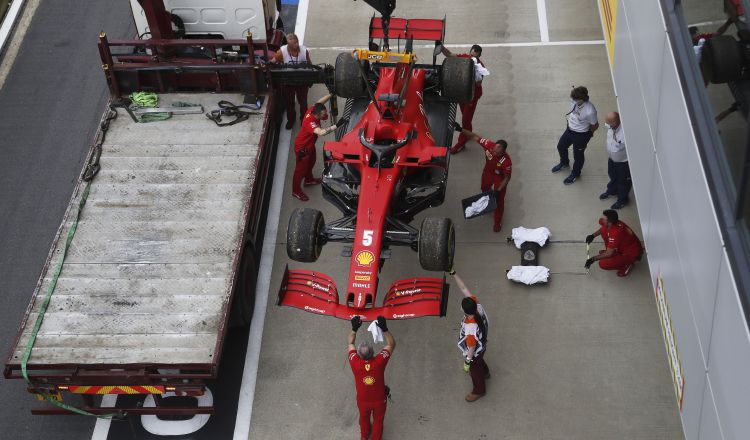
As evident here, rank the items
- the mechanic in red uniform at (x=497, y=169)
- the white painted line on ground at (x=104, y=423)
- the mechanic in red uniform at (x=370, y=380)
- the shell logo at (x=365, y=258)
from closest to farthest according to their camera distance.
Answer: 1. the mechanic in red uniform at (x=370, y=380)
2. the shell logo at (x=365, y=258)
3. the white painted line on ground at (x=104, y=423)
4. the mechanic in red uniform at (x=497, y=169)

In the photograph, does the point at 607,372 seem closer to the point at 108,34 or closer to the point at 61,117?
the point at 61,117

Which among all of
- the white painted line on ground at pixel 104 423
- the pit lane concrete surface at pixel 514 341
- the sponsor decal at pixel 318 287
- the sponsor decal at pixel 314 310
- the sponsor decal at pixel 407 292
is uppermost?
the sponsor decal at pixel 318 287

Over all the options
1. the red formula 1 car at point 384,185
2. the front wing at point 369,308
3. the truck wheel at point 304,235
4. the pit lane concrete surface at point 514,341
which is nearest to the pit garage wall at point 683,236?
the pit lane concrete surface at point 514,341

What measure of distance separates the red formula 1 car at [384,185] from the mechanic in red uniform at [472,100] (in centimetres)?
67

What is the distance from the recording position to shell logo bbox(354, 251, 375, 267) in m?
10.6

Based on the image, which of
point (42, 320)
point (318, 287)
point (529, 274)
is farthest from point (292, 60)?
point (42, 320)

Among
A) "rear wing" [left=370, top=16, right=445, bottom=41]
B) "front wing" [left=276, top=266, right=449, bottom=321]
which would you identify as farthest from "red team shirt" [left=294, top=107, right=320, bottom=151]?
"front wing" [left=276, top=266, right=449, bottom=321]

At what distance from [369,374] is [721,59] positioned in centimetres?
451

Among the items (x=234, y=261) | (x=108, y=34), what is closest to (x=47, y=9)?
(x=108, y=34)

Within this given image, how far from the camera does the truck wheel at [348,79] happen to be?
12.7 meters

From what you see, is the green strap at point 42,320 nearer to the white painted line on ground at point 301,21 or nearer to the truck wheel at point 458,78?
the truck wheel at point 458,78

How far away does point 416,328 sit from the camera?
39.4 ft

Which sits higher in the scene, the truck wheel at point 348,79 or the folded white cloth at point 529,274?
the truck wheel at point 348,79

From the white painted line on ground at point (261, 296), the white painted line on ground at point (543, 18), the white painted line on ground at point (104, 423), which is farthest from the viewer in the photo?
the white painted line on ground at point (543, 18)
